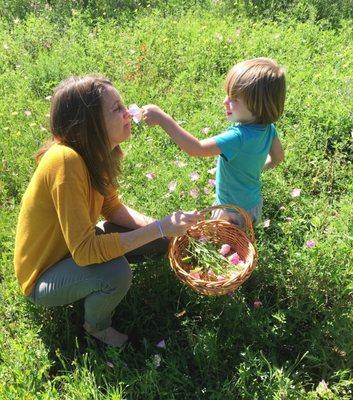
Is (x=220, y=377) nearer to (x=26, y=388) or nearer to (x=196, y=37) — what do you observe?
(x=26, y=388)

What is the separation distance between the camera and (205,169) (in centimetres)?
344

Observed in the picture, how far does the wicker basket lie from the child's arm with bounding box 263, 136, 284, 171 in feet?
1.57

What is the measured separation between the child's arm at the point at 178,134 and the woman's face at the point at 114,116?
0.53 feet

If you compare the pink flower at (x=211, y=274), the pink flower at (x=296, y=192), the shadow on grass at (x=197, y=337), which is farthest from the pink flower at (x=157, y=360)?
the pink flower at (x=296, y=192)

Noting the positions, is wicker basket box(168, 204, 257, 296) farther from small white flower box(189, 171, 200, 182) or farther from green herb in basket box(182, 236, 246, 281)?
small white flower box(189, 171, 200, 182)

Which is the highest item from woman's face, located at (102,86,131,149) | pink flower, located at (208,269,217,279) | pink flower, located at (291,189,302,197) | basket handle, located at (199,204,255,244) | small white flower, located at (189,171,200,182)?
woman's face, located at (102,86,131,149)

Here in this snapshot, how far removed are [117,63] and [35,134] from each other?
135cm

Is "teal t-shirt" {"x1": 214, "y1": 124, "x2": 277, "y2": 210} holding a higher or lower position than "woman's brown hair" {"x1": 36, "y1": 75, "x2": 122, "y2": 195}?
lower

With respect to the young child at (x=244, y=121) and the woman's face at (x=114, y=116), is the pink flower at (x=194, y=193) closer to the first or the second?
the young child at (x=244, y=121)

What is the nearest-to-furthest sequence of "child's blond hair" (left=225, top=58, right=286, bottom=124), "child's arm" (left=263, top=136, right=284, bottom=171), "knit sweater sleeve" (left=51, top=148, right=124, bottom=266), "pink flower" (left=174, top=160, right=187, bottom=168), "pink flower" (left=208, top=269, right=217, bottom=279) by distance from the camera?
"knit sweater sleeve" (left=51, top=148, right=124, bottom=266) < "child's blond hair" (left=225, top=58, right=286, bottom=124) < "pink flower" (left=208, top=269, right=217, bottom=279) < "child's arm" (left=263, top=136, right=284, bottom=171) < "pink flower" (left=174, top=160, right=187, bottom=168)

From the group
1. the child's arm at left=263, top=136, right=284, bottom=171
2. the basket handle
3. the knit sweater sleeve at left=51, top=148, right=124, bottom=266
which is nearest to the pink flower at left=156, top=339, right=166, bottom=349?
the knit sweater sleeve at left=51, top=148, right=124, bottom=266

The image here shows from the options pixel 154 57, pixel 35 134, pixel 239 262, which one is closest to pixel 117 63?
pixel 154 57

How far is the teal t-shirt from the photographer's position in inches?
98.5

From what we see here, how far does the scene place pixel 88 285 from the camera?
2312 mm
